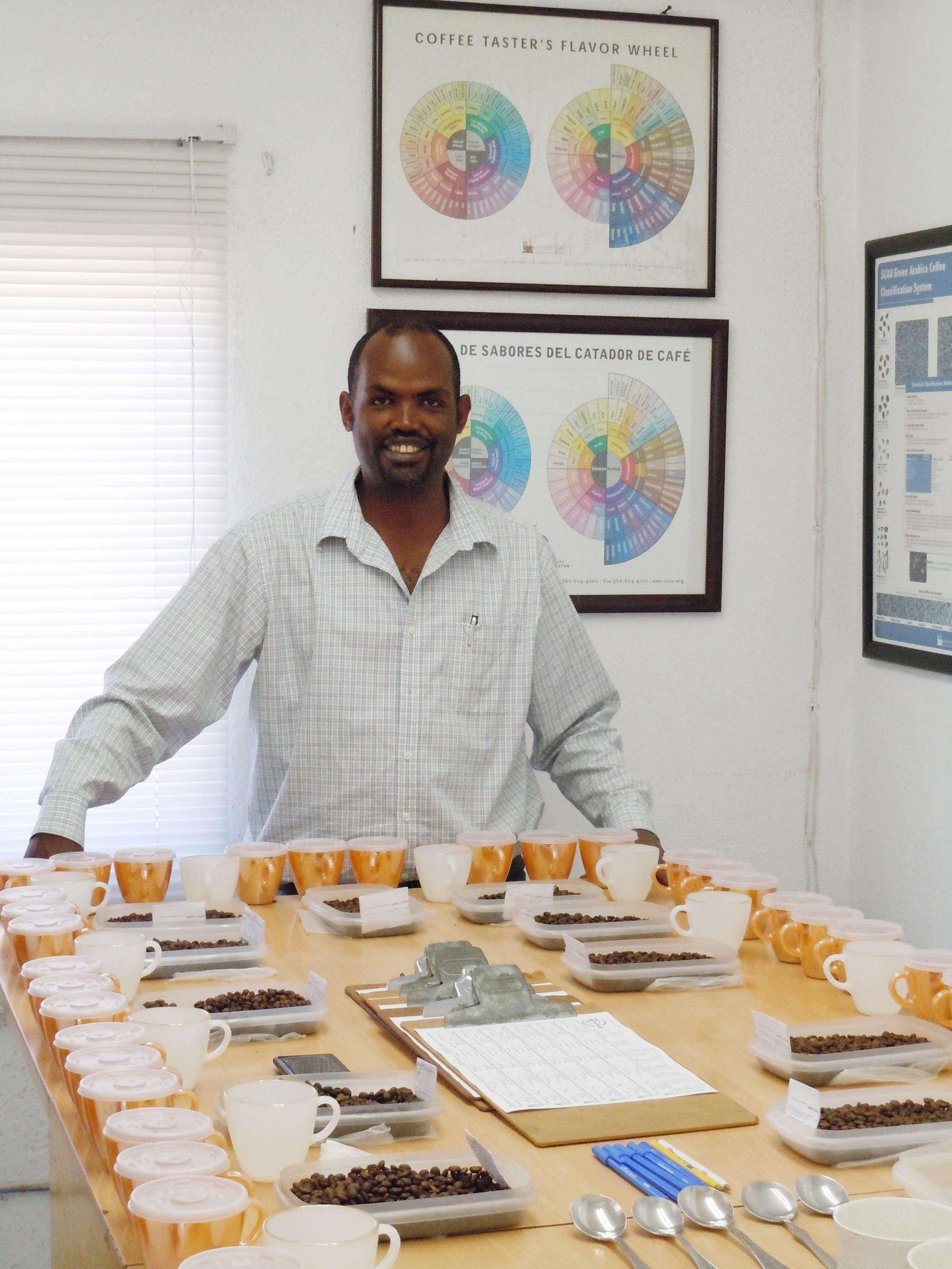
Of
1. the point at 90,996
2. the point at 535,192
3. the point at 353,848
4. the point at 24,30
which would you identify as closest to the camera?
the point at 90,996

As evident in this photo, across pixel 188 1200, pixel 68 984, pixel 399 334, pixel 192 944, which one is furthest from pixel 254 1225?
pixel 399 334

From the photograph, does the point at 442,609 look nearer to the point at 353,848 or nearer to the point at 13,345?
the point at 353,848

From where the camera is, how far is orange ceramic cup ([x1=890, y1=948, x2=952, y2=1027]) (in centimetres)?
152

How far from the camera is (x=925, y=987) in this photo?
154cm

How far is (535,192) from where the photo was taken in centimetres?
325

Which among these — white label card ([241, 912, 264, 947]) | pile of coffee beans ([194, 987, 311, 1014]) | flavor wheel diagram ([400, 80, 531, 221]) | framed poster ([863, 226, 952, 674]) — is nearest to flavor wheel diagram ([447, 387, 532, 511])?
flavor wheel diagram ([400, 80, 531, 221])

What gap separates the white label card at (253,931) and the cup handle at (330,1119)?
1.73 ft

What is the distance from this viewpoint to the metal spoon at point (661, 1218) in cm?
105

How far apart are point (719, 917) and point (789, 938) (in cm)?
9

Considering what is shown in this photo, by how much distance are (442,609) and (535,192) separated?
3.75ft

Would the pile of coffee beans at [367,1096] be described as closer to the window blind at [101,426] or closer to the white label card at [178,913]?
the white label card at [178,913]

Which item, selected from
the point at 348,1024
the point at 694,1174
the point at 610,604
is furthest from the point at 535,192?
the point at 694,1174

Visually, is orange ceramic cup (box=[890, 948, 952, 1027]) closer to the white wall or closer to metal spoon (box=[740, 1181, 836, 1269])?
metal spoon (box=[740, 1181, 836, 1269])

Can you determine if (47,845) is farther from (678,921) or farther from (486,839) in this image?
(678,921)
